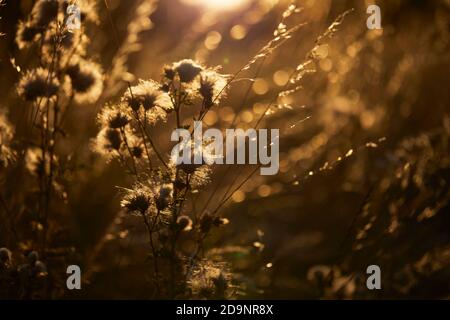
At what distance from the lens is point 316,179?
394 cm

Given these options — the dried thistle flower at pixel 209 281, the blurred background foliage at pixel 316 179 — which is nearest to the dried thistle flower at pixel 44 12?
the blurred background foliage at pixel 316 179

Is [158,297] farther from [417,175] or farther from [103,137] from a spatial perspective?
[417,175]

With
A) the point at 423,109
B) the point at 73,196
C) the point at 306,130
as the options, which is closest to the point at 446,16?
the point at 423,109

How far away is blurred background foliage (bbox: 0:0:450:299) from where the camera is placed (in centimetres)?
260

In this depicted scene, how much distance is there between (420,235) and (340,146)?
1217mm

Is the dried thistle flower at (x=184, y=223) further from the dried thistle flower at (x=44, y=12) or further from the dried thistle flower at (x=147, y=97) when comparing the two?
the dried thistle flower at (x=44, y=12)

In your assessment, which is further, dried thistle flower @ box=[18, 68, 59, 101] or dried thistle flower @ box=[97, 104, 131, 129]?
dried thistle flower @ box=[18, 68, 59, 101]

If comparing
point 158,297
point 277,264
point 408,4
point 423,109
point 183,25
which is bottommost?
point 158,297

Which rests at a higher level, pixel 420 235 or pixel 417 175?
pixel 417 175

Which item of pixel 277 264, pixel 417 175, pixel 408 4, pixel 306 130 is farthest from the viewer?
pixel 408 4

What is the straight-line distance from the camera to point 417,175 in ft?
8.82

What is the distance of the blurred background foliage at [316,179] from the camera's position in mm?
2600

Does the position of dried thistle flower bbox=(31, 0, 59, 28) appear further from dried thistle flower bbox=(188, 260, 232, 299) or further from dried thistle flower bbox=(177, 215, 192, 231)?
dried thistle flower bbox=(188, 260, 232, 299)

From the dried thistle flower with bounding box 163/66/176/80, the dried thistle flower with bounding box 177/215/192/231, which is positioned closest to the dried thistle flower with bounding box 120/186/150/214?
the dried thistle flower with bounding box 177/215/192/231
